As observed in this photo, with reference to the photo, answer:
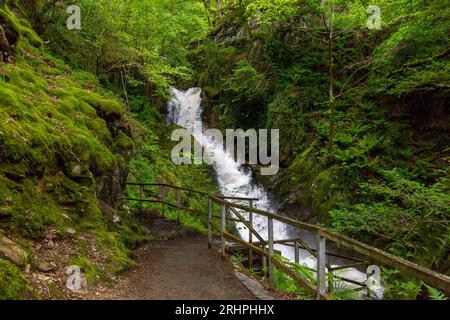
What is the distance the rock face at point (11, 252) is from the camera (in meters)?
4.15

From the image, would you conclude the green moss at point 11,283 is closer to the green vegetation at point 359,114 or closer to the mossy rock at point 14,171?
the mossy rock at point 14,171

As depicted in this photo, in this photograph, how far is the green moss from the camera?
3.65 m

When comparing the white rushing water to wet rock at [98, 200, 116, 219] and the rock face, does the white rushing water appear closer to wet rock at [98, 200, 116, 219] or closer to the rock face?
wet rock at [98, 200, 116, 219]

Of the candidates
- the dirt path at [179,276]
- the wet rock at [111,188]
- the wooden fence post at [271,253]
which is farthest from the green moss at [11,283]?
the wet rock at [111,188]

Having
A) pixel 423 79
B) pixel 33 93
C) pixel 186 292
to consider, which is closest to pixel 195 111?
pixel 423 79

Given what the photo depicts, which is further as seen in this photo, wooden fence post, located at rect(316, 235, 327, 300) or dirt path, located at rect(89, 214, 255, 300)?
dirt path, located at rect(89, 214, 255, 300)

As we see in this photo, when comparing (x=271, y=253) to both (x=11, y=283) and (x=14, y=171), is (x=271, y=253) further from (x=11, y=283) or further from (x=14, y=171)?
(x=14, y=171)

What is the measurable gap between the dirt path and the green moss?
112 cm

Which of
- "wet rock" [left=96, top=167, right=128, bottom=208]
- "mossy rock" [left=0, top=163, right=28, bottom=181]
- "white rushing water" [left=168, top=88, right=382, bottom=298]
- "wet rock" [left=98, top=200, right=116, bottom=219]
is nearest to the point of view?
→ "mossy rock" [left=0, top=163, right=28, bottom=181]

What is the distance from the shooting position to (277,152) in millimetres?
17875

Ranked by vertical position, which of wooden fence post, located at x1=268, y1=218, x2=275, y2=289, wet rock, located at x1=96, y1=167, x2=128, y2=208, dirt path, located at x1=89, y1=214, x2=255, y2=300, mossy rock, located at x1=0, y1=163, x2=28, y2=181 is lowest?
dirt path, located at x1=89, y1=214, x2=255, y2=300

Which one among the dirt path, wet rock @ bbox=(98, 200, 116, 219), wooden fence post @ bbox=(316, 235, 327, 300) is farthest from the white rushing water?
wooden fence post @ bbox=(316, 235, 327, 300)

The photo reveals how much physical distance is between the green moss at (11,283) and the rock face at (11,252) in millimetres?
187
